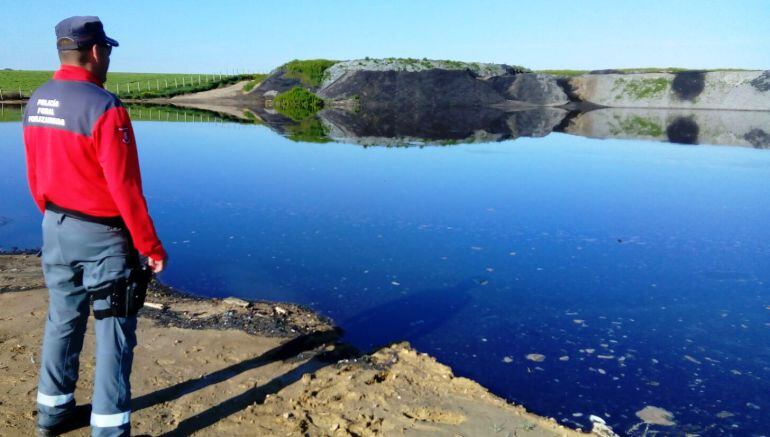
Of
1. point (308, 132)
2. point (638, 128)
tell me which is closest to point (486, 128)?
point (638, 128)

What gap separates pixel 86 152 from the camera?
334 cm

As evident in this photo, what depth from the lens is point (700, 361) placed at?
5676 mm

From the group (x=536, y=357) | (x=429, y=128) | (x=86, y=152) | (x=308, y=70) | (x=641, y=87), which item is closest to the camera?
(x=86, y=152)

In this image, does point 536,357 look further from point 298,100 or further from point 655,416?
point 298,100

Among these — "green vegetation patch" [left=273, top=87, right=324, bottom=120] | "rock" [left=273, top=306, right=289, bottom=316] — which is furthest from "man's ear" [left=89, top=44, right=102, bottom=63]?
"green vegetation patch" [left=273, top=87, right=324, bottom=120]

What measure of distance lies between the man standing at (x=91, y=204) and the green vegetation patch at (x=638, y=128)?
1072 inches

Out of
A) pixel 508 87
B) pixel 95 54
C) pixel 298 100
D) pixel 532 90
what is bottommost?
pixel 95 54

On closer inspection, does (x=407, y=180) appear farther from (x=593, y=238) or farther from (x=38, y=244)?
(x=38, y=244)

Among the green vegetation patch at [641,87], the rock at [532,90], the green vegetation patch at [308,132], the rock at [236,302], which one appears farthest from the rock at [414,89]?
the rock at [236,302]

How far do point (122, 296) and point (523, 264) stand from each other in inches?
236

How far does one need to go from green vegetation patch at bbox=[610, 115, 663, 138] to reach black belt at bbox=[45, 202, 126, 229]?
89.3 feet

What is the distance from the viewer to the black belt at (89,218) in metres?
3.44

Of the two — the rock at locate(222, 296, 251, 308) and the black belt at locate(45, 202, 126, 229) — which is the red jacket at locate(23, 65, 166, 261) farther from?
the rock at locate(222, 296, 251, 308)

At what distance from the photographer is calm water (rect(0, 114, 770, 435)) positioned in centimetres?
542
